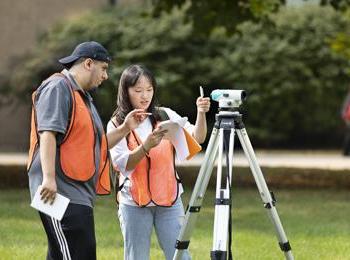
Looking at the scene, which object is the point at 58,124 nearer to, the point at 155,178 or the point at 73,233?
the point at 73,233

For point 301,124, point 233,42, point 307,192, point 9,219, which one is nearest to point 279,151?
point 301,124

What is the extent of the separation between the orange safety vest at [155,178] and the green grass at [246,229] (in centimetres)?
239

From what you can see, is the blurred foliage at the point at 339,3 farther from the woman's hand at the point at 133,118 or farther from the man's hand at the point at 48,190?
the man's hand at the point at 48,190

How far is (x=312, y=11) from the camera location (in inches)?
1019

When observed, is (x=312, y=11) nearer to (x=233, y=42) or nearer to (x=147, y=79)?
(x=233, y=42)

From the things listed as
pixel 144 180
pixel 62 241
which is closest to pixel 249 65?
pixel 144 180

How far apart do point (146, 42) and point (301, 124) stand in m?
4.05

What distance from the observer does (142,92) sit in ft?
21.9

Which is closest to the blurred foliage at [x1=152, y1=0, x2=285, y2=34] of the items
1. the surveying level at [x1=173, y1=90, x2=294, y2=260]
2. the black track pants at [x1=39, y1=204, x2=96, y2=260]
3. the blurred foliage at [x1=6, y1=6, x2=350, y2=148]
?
the blurred foliage at [x1=6, y1=6, x2=350, y2=148]

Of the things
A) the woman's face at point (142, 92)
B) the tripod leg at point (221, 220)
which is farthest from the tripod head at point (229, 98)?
the woman's face at point (142, 92)

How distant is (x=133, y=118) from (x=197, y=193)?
56 cm

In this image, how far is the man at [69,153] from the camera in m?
5.87

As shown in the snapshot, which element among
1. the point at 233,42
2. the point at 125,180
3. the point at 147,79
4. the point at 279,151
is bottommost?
the point at 279,151

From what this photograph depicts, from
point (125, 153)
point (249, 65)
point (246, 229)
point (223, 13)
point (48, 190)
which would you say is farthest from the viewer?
point (249, 65)
